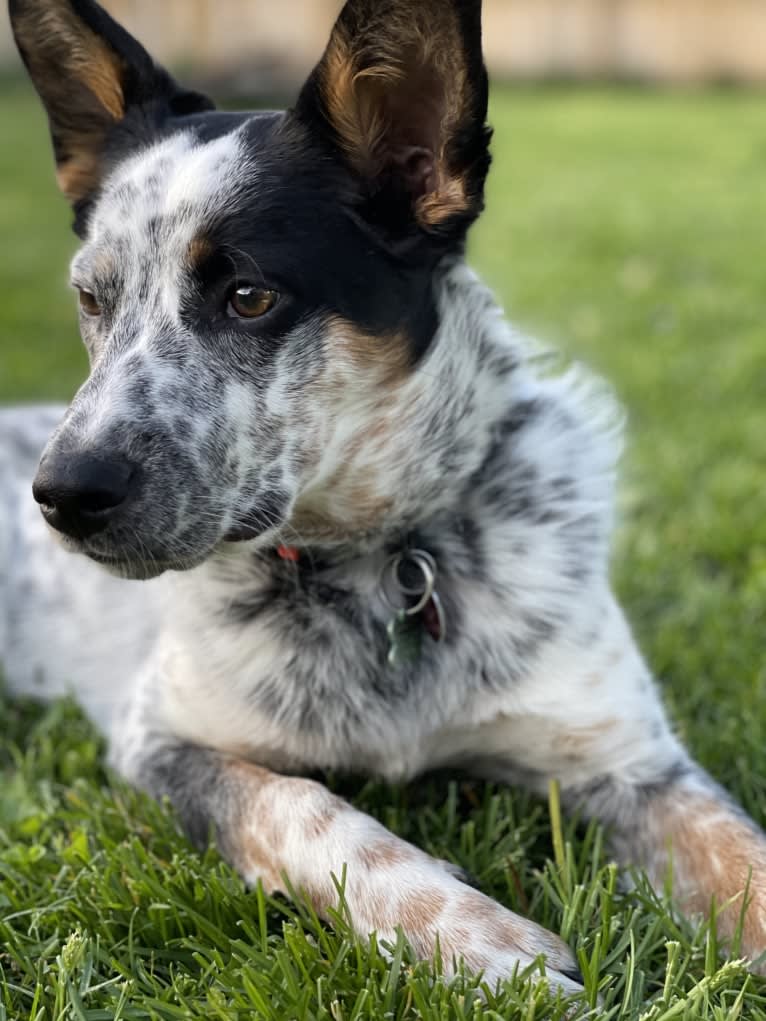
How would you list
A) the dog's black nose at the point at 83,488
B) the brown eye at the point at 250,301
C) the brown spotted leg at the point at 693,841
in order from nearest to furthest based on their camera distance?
the dog's black nose at the point at 83,488
the brown spotted leg at the point at 693,841
the brown eye at the point at 250,301

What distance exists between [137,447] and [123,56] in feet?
3.39

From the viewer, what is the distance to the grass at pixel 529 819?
1892 mm

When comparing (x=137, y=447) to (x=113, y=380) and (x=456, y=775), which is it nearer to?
(x=113, y=380)

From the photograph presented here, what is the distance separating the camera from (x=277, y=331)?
228cm

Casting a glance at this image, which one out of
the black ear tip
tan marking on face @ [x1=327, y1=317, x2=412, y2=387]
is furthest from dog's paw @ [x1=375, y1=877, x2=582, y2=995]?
the black ear tip

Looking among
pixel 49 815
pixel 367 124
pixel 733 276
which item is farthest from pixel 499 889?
pixel 733 276

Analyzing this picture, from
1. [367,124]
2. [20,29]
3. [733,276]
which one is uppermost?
[20,29]

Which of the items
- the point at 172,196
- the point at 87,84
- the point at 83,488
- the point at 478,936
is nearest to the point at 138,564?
the point at 83,488

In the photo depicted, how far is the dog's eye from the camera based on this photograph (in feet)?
8.13

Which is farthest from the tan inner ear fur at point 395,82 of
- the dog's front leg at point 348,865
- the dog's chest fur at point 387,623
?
the dog's front leg at point 348,865

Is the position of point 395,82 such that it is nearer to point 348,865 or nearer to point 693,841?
point 348,865

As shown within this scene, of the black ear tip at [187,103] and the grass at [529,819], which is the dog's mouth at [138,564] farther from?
the black ear tip at [187,103]

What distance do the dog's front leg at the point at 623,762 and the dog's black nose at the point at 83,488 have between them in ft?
3.16

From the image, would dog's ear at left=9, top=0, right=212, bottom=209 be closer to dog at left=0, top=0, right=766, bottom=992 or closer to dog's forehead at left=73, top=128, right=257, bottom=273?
dog at left=0, top=0, right=766, bottom=992
